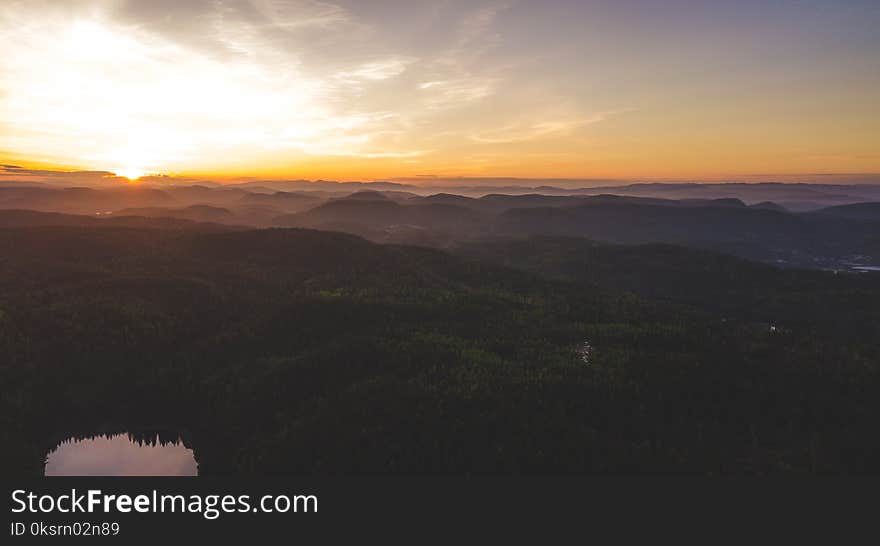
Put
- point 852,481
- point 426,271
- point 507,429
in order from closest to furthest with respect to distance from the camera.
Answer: point 852,481, point 507,429, point 426,271

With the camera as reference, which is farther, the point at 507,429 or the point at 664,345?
the point at 664,345

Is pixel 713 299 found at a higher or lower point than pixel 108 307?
lower

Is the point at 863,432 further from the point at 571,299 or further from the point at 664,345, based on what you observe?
the point at 571,299

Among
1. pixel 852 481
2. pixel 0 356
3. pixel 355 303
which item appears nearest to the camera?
pixel 852 481

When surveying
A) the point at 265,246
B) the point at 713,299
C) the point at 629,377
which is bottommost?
the point at 713,299

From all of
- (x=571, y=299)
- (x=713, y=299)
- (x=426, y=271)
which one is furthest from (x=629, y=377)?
(x=713, y=299)

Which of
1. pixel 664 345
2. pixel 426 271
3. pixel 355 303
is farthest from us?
pixel 426 271

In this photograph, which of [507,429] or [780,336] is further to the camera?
[780,336]

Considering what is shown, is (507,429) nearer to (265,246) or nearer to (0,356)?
(0,356)

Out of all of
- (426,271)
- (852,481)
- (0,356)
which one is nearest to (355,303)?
(0,356)
